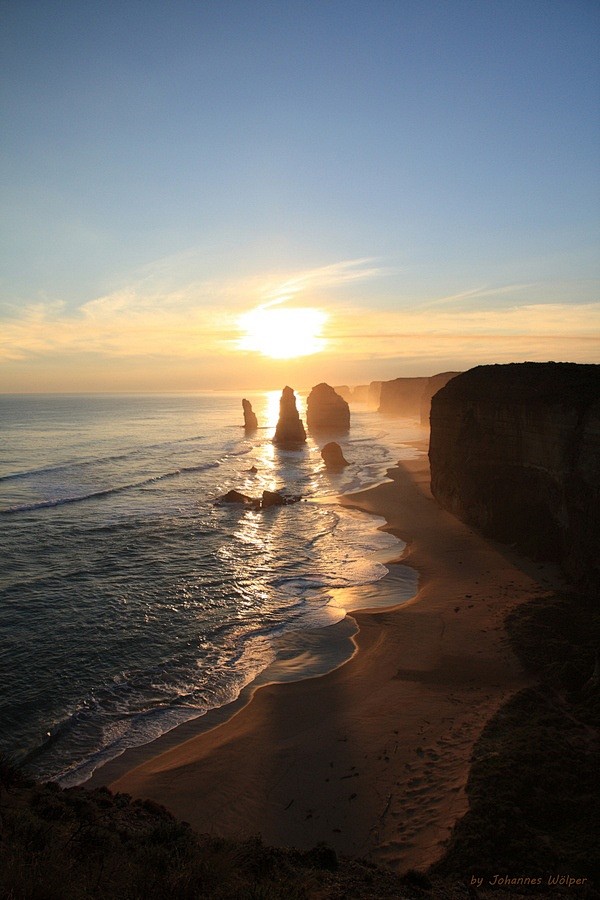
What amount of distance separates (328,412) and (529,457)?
75.7 m

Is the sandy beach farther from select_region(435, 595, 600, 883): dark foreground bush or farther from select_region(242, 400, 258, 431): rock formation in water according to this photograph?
select_region(242, 400, 258, 431): rock formation in water

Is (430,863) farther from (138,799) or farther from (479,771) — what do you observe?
(138,799)

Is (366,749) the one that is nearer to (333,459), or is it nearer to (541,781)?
(541,781)

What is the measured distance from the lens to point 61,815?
7984 mm

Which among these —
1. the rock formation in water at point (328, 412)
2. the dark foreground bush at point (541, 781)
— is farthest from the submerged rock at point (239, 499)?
the rock formation in water at point (328, 412)

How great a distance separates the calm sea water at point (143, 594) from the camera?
1352 cm

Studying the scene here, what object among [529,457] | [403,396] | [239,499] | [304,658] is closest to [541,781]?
[304,658]

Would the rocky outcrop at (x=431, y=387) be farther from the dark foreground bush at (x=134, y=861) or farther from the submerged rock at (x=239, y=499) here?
the dark foreground bush at (x=134, y=861)

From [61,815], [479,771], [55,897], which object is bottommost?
[479,771]

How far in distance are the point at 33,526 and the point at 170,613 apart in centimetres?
1731

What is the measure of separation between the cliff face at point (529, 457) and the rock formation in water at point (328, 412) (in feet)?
212

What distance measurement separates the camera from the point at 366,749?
11703mm

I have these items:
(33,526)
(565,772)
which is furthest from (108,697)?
(33,526)

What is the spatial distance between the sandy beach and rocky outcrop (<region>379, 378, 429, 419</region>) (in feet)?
447
